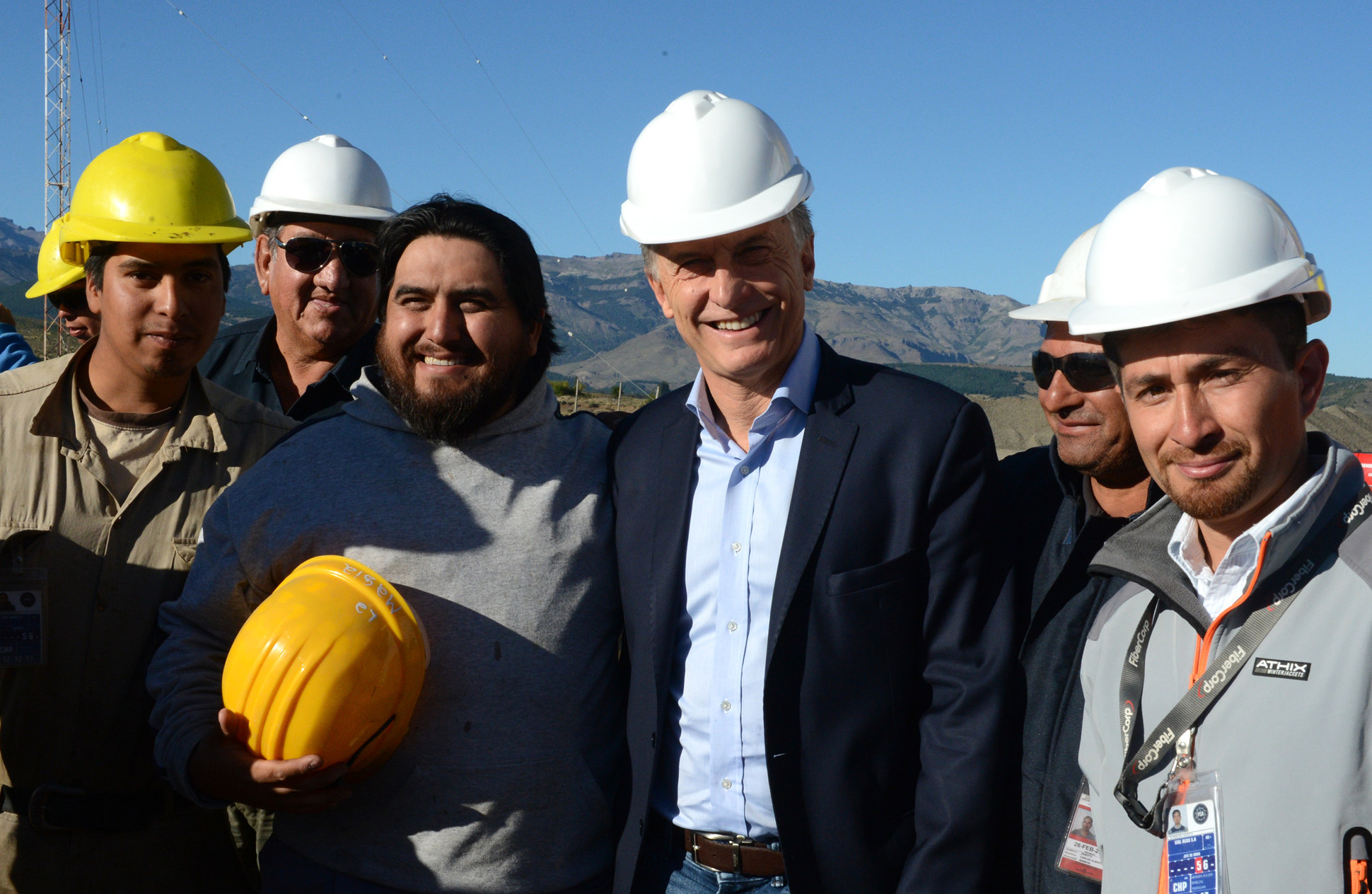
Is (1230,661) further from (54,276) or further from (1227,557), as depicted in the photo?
(54,276)

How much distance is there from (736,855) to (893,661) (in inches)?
27.9

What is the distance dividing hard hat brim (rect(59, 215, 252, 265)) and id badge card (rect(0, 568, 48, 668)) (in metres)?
1.12

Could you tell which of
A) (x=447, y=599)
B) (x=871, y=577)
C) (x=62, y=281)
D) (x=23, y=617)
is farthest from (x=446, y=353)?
(x=62, y=281)

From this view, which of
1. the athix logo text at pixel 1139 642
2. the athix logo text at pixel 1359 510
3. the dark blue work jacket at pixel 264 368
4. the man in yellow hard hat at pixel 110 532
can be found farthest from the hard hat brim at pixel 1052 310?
the man in yellow hard hat at pixel 110 532

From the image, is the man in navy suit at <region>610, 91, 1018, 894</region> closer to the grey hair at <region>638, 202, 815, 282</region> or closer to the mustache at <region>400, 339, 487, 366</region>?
the grey hair at <region>638, 202, 815, 282</region>

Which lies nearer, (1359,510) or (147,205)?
(1359,510)

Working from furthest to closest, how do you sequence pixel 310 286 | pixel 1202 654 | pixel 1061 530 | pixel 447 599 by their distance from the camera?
pixel 310 286
pixel 1061 530
pixel 447 599
pixel 1202 654

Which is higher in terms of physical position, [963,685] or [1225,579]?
[1225,579]

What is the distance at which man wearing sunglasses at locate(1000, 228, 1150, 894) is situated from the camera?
110 inches

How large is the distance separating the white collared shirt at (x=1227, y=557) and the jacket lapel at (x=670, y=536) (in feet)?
4.38

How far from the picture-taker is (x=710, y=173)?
309 cm

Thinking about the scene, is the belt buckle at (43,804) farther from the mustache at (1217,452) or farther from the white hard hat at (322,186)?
the mustache at (1217,452)

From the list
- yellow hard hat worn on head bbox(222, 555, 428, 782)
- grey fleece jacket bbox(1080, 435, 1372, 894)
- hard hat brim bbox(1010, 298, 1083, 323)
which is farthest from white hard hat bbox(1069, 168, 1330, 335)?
yellow hard hat worn on head bbox(222, 555, 428, 782)

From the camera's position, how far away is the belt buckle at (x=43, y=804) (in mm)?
3387
